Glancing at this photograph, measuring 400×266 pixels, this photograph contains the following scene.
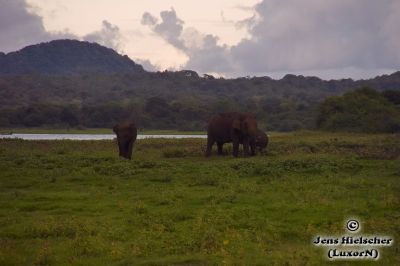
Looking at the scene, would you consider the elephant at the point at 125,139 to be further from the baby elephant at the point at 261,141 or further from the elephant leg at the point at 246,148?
the baby elephant at the point at 261,141

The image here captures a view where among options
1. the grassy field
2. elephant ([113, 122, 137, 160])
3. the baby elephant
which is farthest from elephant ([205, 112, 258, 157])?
the grassy field

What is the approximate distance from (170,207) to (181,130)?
227 ft

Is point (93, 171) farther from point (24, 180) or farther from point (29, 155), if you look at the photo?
point (29, 155)

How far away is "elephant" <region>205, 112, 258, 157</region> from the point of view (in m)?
30.5

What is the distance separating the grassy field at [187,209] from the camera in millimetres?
11766

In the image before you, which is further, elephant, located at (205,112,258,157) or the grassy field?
elephant, located at (205,112,258,157)

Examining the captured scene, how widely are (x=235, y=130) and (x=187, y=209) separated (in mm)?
15172

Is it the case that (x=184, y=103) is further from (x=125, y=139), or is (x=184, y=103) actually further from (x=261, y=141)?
(x=125, y=139)

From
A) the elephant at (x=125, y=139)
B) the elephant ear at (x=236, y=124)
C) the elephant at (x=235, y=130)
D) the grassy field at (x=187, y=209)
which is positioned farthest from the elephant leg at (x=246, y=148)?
the elephant at (x=125, y=139)

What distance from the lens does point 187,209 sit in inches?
622

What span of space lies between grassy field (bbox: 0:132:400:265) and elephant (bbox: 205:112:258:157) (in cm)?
507

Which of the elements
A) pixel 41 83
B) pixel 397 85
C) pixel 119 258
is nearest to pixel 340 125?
pixel 119 258

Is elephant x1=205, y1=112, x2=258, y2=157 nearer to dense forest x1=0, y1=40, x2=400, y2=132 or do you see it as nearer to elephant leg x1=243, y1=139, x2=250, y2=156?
elephant leg x1=243, y1=139, x2=250, y2=156

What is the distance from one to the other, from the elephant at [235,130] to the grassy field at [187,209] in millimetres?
5065
